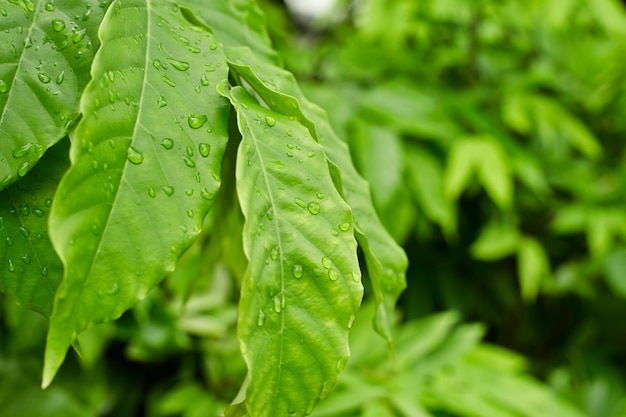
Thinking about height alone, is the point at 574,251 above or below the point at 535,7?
below

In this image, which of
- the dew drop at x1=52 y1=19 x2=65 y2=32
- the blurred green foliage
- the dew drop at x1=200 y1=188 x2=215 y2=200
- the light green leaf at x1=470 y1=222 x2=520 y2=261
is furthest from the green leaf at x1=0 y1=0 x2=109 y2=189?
the light green leaf at x1=470 y1=222 x2=520 y2=261

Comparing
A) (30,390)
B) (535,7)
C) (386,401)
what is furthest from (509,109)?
(30,390)

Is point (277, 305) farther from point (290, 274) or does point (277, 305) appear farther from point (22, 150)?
point (22, 150)

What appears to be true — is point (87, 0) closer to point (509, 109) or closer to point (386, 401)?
point (386, 401)

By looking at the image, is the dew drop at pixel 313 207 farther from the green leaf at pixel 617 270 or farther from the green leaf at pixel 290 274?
the green leaf at pixel 617 270

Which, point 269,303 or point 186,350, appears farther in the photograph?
point 186,350

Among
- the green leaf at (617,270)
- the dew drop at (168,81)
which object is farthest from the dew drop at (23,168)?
the green leaf at (617,270)

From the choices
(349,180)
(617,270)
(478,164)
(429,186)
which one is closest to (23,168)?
(349,180)
